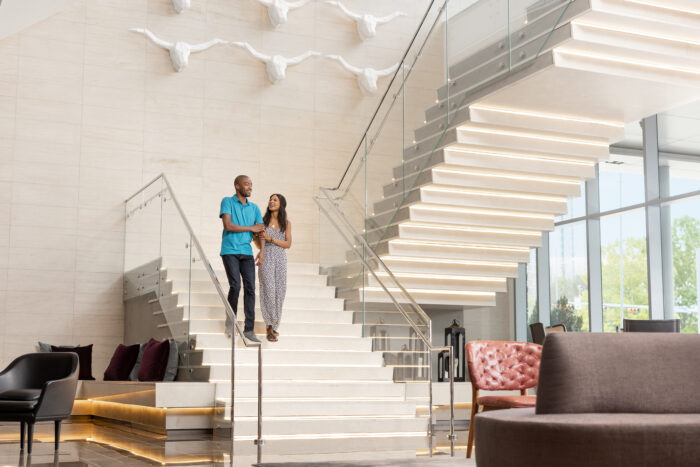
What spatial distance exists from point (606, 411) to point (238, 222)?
18.8 feet

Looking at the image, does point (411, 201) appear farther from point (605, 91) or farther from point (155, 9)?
point (155, 9)

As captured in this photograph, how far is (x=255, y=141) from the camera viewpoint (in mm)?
12656

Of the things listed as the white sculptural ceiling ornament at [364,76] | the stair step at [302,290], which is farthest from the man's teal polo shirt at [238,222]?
the white sculptural ceiling ornament at [364,76]

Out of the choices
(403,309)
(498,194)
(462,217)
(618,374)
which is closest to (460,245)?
(462,217)

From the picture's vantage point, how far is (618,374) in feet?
11.3

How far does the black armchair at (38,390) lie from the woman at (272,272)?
6.76 ft

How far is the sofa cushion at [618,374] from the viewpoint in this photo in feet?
11.1

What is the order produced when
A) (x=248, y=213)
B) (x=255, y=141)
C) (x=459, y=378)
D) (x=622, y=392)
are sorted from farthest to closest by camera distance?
(x=255, y=141) → (x=459, y=378) → (x=248, y=213) → (x=622, y=392)

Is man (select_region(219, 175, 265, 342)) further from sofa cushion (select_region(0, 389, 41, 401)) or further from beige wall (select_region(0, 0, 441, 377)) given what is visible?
beige wall (select_region(0, 0, 441, 377))

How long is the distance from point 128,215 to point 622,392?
919 cm

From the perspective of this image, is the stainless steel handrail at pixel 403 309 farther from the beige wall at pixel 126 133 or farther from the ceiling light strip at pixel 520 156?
the beige wall at pixel 126 133

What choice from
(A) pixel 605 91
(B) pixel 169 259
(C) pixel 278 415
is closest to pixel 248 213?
(B) pixel 169 259

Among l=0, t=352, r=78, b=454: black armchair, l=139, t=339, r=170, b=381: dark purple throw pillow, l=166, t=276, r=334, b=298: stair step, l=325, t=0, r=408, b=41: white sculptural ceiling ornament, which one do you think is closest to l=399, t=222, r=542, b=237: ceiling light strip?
l=166, t=276, r=334, b=298: stair step

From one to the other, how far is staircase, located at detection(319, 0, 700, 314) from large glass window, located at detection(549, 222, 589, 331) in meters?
3.36
